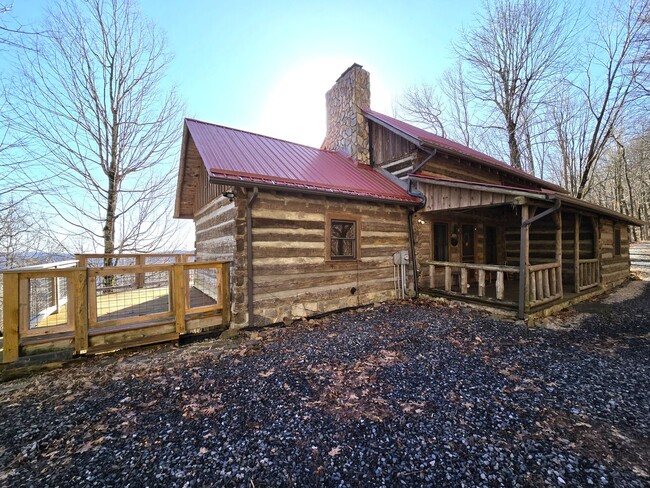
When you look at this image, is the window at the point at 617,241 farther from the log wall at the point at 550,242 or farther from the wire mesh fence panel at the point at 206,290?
the wire mesh fence panel at the point at 206,290

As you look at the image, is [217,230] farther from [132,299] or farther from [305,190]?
[132,299]

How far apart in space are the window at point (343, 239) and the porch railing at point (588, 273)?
295 inches

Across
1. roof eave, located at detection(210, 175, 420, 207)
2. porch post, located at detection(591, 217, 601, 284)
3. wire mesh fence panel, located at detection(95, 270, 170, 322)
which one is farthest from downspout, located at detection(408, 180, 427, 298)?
wire mesh fence panel, located at detection(95, 270, 170, 322)

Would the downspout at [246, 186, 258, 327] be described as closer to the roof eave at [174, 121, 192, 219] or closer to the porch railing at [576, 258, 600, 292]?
the roof eave at [174, 121, 192, 219]

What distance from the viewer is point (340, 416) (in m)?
2.90

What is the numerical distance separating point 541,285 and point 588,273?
4178mm

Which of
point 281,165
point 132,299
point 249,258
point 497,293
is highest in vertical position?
point 281,165

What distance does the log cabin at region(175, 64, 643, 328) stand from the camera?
600 cm

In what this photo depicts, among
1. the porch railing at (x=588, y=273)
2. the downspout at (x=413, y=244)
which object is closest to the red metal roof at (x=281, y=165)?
the downspout at (x=413, y=244)

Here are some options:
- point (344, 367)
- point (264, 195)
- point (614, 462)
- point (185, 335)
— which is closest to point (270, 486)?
point (344, 367)

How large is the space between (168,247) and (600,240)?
18.7 m

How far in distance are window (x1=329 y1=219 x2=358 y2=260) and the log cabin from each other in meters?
0.03

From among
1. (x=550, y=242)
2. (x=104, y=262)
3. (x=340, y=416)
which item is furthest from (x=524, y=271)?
(x=104, y=262)

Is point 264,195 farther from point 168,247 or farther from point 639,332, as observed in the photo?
point 168,247
